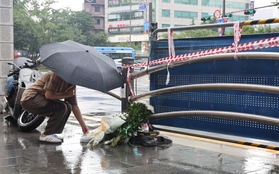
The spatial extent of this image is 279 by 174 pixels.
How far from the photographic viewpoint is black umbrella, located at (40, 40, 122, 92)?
6.17m

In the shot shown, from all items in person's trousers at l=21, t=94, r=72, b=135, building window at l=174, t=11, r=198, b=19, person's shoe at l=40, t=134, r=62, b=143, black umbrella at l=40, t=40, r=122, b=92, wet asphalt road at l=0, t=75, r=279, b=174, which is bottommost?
wet asphalt road at l=0, t=75, r=279, b=174

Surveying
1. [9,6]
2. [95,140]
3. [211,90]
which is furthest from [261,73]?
[9,6]

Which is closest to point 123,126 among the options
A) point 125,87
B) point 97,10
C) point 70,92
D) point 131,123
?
point 131,123

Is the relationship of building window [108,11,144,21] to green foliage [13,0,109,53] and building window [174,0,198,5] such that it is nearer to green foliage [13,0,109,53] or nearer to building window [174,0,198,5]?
building window [174,0,198,5]

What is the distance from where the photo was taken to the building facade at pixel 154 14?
89188 mm

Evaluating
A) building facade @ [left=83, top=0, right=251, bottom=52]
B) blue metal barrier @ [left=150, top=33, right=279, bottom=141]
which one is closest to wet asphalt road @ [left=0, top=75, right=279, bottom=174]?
blue metal barrier @ [left=150, top=33, right=279, bottom=141]

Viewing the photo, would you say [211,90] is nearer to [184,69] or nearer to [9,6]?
[184,69]

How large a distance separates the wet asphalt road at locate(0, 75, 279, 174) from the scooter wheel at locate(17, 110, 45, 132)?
0.69 feet

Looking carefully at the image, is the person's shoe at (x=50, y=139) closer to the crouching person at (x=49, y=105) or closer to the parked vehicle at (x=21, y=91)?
the crouching person at (x=49, y=105)

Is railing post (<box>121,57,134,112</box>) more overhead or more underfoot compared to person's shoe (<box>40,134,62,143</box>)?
more overhead

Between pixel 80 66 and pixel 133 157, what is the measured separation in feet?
5.11

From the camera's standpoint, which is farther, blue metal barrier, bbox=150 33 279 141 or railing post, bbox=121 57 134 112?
railing post, bbox=121 57 134 112

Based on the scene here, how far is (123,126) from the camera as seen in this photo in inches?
274

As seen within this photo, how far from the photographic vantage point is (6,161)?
19.0ft
